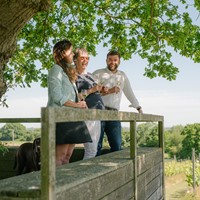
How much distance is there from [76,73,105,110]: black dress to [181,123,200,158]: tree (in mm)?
98457

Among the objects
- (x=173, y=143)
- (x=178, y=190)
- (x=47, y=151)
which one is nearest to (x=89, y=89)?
(x=47, y=151)

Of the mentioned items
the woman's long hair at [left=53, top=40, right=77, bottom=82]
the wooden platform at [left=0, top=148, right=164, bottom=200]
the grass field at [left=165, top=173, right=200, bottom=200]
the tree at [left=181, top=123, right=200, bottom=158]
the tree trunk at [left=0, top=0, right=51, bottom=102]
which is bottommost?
the grass field at [left=165, top=173, right=200, bottom=200]

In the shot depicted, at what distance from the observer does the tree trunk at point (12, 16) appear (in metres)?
6.77

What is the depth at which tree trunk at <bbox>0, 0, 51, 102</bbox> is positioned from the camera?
6.77 m

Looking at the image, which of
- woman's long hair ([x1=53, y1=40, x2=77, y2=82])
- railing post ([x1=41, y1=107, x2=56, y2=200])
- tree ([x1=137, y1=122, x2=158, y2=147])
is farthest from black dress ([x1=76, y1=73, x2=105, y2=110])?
tree ([x1=137, y1=122, x2=158, y2=147])

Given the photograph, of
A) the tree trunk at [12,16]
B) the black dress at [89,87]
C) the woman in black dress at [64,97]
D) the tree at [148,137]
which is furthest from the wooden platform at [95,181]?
the tree at [148,137]

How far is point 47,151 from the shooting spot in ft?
9.45

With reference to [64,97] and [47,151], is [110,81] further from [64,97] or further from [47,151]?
[47,151]

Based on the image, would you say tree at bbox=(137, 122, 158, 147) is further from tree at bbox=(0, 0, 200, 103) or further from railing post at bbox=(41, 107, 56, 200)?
railing post at bbox=(41, 107, 56, 200)

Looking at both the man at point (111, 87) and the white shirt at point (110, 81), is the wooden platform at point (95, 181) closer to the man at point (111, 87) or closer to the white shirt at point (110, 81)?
the man at point (111, 87)

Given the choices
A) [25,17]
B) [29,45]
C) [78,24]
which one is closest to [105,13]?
[78,24]

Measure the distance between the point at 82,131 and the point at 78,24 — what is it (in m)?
9.73

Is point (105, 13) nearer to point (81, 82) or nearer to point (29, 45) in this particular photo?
point (29, 45)

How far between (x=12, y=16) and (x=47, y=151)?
448 centimetres
